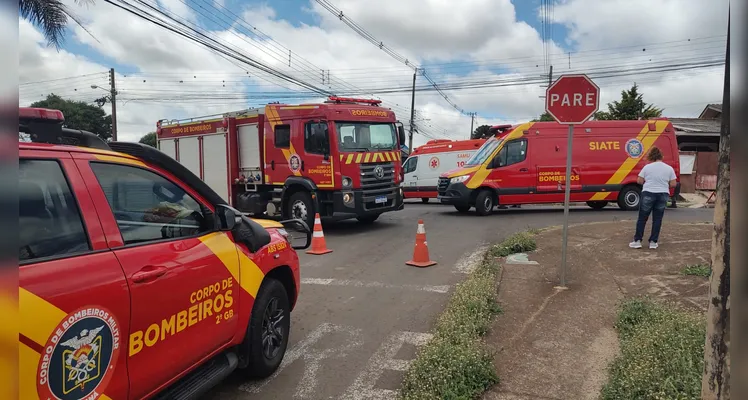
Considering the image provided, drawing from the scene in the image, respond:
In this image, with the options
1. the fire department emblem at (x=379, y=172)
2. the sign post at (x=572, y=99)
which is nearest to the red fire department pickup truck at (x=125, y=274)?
the sign post at (x=572, y=99)

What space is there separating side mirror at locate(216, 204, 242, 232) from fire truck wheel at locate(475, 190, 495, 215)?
11597 millimetres

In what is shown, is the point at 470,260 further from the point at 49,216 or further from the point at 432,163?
the point at 432,163

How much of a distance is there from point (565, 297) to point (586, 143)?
10.1m

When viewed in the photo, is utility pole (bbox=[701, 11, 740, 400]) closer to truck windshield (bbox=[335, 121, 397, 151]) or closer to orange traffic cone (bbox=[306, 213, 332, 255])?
orange traffic cone (bbox=[306, 213, 332, 255])

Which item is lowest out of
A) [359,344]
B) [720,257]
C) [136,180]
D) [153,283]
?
[359,344]

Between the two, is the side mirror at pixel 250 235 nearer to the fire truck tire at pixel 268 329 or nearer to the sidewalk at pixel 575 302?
the fire truck tire at pixel 268 329

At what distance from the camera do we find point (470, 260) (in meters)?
8.16

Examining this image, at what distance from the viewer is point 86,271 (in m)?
2.17

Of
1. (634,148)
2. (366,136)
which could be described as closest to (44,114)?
A: (366,136)

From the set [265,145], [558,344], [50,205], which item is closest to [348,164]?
[265,145]

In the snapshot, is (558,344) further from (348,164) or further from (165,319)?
(348,164)

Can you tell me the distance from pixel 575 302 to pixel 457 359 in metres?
2.35

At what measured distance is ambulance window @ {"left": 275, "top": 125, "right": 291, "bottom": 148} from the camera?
11.6m

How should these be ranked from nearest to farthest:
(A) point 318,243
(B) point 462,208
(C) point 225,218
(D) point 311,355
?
(C) point 225,218 → (D) point 311,355 → (A) point 318,243 → (B) point 462,208
